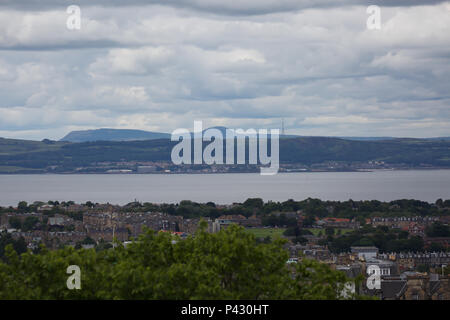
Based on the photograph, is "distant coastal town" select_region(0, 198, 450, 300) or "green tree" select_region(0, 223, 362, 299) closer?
"green tree" select_region(0, 223, 362, 299)

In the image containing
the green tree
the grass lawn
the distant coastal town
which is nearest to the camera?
the green tree

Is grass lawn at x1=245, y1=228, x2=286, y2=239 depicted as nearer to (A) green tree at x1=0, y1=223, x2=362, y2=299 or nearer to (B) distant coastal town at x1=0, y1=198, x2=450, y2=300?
(B) distant coastal town at x1=0, y1=198, x2=450, y2=300

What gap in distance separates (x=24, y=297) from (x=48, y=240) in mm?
62349

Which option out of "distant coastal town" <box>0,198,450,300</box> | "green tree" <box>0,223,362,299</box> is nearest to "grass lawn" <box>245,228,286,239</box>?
"distant coastal town" <box>0,198,450,300</box>

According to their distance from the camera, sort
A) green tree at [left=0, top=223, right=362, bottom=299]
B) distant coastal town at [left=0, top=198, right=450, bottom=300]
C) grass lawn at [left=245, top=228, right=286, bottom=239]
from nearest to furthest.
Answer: green tree at [left=0, top=223, right=362, bottom=299] → distant coastal town at [left=0, top=198, right=450, bottom=300] → grass lawn at [left=245, top=228, right=286, bottom=239]

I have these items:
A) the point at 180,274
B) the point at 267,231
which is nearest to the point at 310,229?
the point at 267,231

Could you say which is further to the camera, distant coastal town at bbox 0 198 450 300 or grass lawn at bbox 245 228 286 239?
grass lawn at bbox 245 228 286 239

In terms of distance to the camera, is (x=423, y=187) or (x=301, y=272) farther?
(x=423, y=187)

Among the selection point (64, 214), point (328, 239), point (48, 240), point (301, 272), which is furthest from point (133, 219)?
point (301, 272)

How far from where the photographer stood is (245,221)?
105938 millimetres

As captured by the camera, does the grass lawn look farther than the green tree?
Yes
